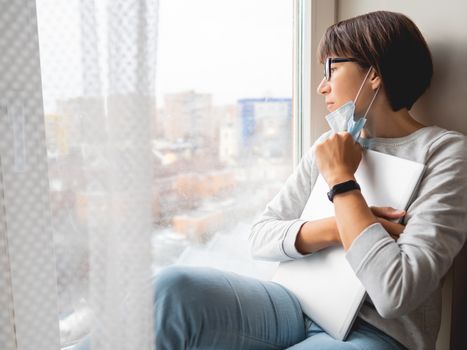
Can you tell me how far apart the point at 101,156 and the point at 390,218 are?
0.60 metres

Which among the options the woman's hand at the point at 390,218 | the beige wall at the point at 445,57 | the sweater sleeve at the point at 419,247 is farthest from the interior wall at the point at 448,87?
the woman's hand at the point at 390,218

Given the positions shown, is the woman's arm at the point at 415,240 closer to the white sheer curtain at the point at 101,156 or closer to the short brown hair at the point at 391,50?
the short brown hair at the point at 391,50

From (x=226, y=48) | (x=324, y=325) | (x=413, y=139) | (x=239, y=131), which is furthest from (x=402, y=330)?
(x=226, y=48)

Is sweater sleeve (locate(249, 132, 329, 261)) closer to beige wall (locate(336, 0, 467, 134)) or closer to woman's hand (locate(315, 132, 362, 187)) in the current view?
woman's hand (locate(315, 132, 362, 187))

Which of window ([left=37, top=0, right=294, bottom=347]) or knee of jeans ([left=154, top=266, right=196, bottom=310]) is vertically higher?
window ([left=37, top=0, right=294, bottom=347])

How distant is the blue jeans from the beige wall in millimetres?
583

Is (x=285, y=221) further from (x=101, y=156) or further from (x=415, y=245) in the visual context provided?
(x=101, y=156)

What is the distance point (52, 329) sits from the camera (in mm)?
720

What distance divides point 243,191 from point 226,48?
43cm

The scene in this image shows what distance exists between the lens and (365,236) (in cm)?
87

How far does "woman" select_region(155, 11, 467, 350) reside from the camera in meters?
0.85

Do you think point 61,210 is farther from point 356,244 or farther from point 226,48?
point 226,48

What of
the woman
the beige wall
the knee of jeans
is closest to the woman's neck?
the woman

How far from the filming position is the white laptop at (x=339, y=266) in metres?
0.95
